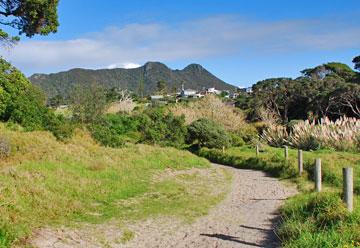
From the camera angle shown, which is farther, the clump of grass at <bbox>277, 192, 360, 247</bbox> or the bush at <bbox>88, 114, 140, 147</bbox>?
the bush at <bbox>88, 114, 140, 147</bbox>

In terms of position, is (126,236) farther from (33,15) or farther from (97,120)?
(97,120)

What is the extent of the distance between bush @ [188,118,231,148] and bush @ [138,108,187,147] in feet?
2.63

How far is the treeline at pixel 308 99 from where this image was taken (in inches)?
1588

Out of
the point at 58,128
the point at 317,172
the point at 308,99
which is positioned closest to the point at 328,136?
the point at 317,172

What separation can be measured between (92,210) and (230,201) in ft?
13.9

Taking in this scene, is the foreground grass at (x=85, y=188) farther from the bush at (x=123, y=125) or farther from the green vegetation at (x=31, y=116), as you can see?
the bush at (x=123, y=125)

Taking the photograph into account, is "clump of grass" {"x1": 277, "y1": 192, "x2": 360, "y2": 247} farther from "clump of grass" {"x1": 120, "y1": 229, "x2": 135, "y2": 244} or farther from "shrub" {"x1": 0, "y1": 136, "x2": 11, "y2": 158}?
"shrub" {"x1": 0, "y1": 136, "x2": 11, "y2": 158}

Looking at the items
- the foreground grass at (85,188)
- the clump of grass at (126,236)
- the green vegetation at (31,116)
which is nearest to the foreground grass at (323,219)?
the foreground grass at (85,188)

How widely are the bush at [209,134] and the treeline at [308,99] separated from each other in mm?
12385

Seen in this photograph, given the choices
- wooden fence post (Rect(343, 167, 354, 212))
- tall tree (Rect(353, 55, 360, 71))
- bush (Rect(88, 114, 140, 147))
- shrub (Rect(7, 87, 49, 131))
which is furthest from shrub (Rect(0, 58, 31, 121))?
tall tree (Rect(353, 55, 360, 71))

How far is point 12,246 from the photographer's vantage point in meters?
7.60

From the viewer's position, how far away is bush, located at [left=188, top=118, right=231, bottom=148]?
104 ft

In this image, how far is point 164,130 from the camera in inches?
1225

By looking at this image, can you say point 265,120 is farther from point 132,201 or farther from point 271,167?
point 132,201
